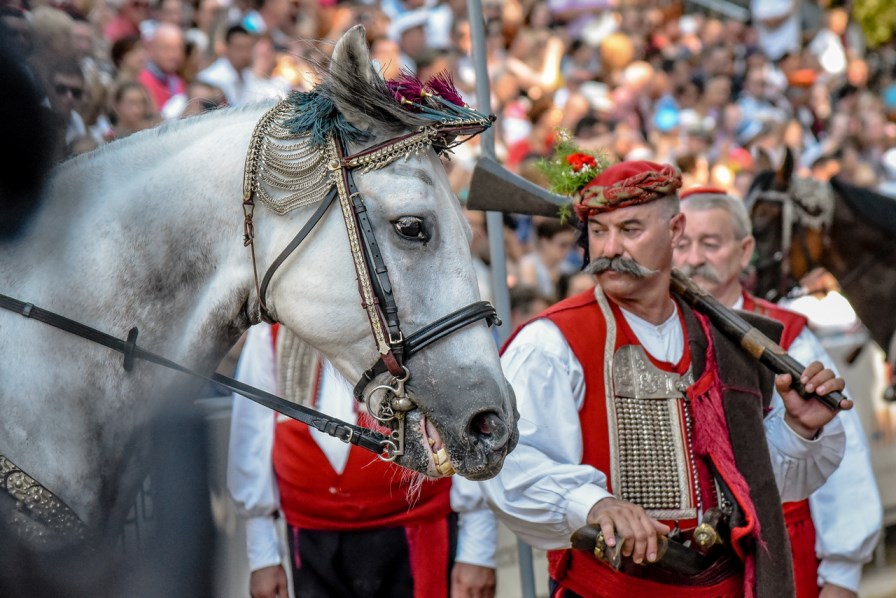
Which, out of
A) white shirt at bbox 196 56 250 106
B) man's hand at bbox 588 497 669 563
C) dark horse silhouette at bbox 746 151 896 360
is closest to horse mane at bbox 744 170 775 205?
dark horse silhouette at bbox 746 151 896 360

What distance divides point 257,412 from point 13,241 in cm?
169

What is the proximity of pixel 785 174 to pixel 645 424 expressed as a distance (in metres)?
4.49

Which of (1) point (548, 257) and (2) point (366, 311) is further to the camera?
(1) point (548, 257)

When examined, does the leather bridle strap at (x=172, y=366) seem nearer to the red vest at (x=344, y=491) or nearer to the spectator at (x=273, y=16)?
the red vest at (x=344, y=491)

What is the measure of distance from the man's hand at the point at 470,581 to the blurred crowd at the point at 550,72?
1.59m

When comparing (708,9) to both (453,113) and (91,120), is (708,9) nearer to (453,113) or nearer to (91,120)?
(91,120)

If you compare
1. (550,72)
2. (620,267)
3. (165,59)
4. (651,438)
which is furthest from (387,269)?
(550,72)

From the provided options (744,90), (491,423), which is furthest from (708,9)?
(491,423)

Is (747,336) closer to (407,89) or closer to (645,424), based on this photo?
(645,424)

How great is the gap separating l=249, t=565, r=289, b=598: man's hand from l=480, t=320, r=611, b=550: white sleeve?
3.89 ft

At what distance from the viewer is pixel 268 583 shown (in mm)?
4141

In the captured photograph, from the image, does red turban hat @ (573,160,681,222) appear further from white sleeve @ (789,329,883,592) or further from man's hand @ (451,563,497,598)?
man's hand @ (451,563,497,598)

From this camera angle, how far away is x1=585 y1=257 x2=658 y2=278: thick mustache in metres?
3.43

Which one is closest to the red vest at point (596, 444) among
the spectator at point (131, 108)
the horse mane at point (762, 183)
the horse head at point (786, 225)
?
the spectator at point (131, 108)
